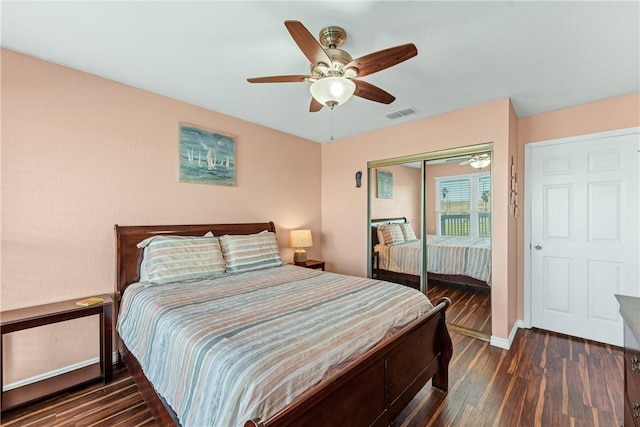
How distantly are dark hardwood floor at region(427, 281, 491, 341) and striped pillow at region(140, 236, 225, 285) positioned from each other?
257 cm

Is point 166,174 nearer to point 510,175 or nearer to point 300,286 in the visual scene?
point 300,286

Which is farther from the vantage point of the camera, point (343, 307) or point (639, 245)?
point (639, 245)

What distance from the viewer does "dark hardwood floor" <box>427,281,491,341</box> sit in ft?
10.0

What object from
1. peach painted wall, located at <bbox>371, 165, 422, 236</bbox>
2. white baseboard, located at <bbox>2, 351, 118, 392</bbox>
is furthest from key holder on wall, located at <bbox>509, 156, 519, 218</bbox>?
white baseboard, located at <bbox>2, 351, 118, 392</bbox>

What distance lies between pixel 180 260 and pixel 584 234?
421 centimetres

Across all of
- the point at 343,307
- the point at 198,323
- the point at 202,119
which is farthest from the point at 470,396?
the point at 202,119

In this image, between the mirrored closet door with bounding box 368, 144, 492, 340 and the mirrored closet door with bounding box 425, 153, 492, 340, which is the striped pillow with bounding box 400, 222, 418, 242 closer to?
the mirrored closet door with bounding box 368, 144, 492, 340

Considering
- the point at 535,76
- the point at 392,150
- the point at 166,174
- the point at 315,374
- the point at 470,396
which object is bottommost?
the point at 470,396

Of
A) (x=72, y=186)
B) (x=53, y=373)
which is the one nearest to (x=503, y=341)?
(x=53, y=373)

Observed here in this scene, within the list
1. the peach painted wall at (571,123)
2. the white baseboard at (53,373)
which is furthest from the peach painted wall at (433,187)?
the white baseboard at (53,373)

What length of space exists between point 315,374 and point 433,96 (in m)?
2.78

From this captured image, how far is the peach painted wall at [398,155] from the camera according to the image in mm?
2865

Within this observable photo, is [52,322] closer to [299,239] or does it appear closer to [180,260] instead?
[180,260]

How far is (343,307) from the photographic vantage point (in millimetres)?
1784
